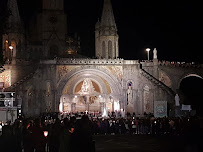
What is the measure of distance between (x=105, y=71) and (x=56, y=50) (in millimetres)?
17800

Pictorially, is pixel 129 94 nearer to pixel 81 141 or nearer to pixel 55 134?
pixel 55 134

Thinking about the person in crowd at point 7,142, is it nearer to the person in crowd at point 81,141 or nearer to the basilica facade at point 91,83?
the person in crowd at point 81,141

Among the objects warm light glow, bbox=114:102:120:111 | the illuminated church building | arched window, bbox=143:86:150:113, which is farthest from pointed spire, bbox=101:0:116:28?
warm light glow, bbox=114:102:120:111

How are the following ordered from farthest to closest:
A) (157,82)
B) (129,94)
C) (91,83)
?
(91,83), (129,94), (157,82)

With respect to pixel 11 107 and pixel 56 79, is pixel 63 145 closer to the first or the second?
pixel 11 107

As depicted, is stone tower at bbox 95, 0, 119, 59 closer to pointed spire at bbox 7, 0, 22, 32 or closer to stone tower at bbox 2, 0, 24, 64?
stone tower at bbox 2, 0, 24, 64

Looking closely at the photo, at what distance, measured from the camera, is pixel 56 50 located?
7075 centimetres

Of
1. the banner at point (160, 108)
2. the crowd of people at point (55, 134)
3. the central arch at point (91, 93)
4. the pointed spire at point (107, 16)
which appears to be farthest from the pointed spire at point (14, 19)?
the crowd of people at point (55, 134)

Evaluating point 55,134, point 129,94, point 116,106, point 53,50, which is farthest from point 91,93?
point 55,134

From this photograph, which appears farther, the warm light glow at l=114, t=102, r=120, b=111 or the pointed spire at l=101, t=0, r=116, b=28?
the pointed spire at l=101, t=0, r=116, b=28

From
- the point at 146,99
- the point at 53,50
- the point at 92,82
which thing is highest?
the point at 53,50

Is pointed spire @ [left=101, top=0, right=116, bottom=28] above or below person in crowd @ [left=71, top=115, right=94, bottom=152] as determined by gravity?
above

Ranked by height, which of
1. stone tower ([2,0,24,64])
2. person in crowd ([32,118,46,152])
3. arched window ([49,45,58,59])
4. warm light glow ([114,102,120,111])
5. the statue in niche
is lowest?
person in crowd ([32,118,46,152])

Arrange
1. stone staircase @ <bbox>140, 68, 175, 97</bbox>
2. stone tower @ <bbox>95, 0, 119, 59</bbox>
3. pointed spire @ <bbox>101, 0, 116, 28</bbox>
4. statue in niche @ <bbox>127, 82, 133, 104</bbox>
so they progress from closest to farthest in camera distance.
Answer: stone staircase @ <bbox>140, 68, 175, 97</bbox> < statue in niche @ <bbox>127, 82, 133, 104</bbox> < stone tower @ <bbox>95, 0, 119, 59</bbox> < pointed spire @ <bbox>101, 0, 116, 28</bbox>
